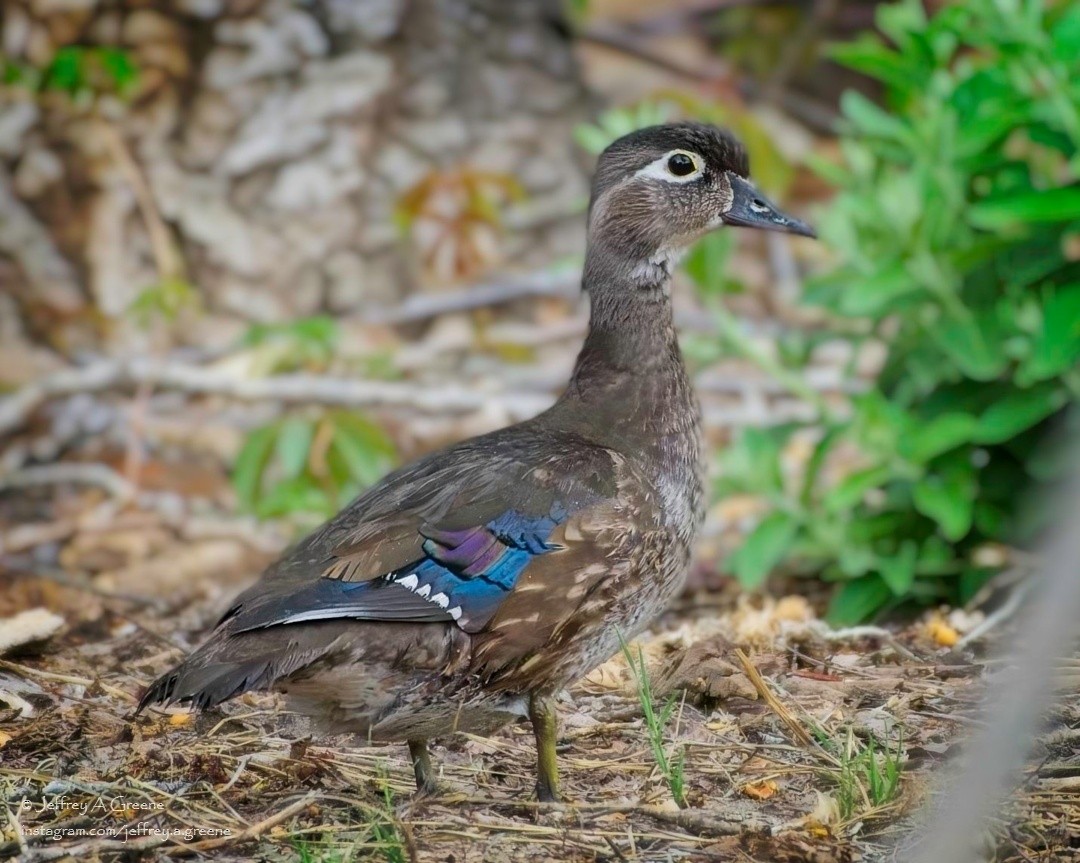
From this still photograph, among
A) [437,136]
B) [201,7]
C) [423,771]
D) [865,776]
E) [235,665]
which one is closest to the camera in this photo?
[235,665]

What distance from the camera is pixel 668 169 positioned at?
4.27 metres

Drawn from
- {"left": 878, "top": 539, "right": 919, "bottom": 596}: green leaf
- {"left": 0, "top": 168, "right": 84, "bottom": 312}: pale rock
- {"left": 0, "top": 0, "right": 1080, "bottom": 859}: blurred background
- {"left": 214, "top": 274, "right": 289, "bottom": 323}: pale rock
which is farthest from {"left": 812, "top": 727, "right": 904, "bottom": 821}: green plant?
{"left": 0, "top": 168, "right": 84, "bottom": 312}: pale rock

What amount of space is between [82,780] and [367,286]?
523cm

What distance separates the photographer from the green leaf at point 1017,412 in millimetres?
5039

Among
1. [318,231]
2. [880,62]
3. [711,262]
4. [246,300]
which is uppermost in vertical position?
[880,62]

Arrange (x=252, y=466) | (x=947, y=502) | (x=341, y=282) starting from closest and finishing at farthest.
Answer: (x=947, y=502), (x=252, y=466), (x=341, y=282)

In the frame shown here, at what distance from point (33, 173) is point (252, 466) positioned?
2.69 m

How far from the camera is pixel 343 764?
12.0 feet

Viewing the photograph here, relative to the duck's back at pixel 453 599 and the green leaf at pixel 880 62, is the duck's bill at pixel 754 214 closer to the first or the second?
the duck's back at pixel 453 599

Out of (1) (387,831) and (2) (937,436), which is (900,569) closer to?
(2) (937,436)

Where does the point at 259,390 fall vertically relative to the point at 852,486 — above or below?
below

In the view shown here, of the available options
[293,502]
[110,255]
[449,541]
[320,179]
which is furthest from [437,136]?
[449,541]

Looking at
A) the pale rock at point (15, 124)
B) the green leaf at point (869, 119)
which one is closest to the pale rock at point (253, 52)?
the pale rock at point (15, 124)

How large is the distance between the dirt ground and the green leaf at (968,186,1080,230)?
1.34 meters
